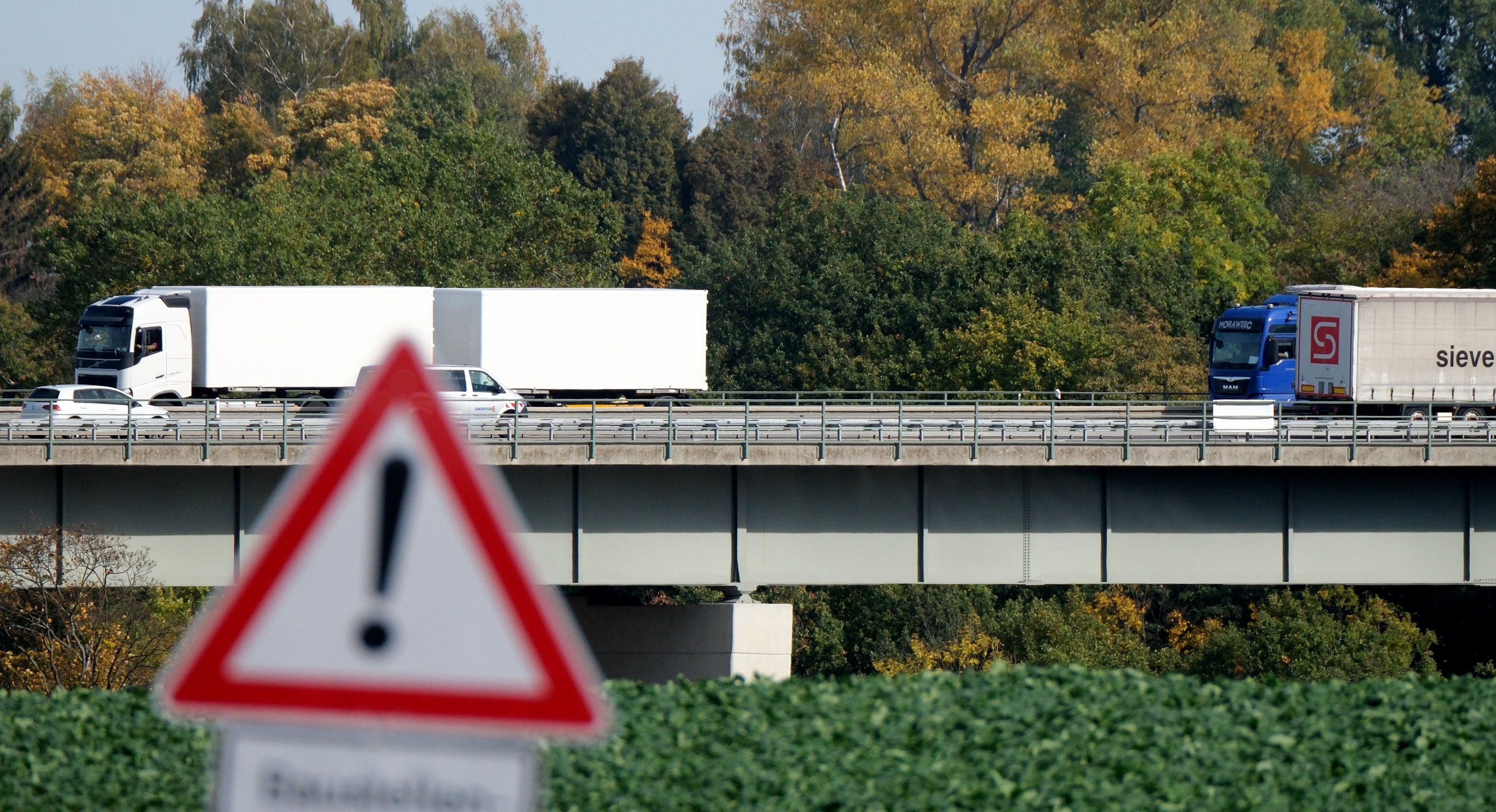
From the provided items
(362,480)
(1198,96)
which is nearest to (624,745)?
(362,480)

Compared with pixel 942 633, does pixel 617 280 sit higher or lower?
higher

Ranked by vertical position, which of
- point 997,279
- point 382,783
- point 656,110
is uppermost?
point 656,110

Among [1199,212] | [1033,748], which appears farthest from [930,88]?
[1033,748]

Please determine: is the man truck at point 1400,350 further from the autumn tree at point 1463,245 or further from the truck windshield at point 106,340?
the truck windshield at point 106,340

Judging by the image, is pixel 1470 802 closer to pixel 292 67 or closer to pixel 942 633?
pixel 942 633

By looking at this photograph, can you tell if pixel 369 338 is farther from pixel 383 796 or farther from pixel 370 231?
pixel 383 796

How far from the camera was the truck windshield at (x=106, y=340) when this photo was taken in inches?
1532

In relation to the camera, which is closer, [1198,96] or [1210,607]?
[1210,607]

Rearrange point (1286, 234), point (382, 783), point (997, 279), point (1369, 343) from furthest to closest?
point (1286, 234) < point (997, 279) < point (1369, 343) < point (382, 783)

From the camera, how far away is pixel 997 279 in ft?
205

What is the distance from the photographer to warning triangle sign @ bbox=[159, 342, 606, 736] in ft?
11.6

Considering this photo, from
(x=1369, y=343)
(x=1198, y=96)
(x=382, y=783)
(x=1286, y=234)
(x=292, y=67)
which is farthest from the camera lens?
(x=292, y=67)

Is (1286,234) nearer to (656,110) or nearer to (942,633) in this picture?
(942,633)

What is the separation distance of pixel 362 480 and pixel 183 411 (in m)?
28.5
